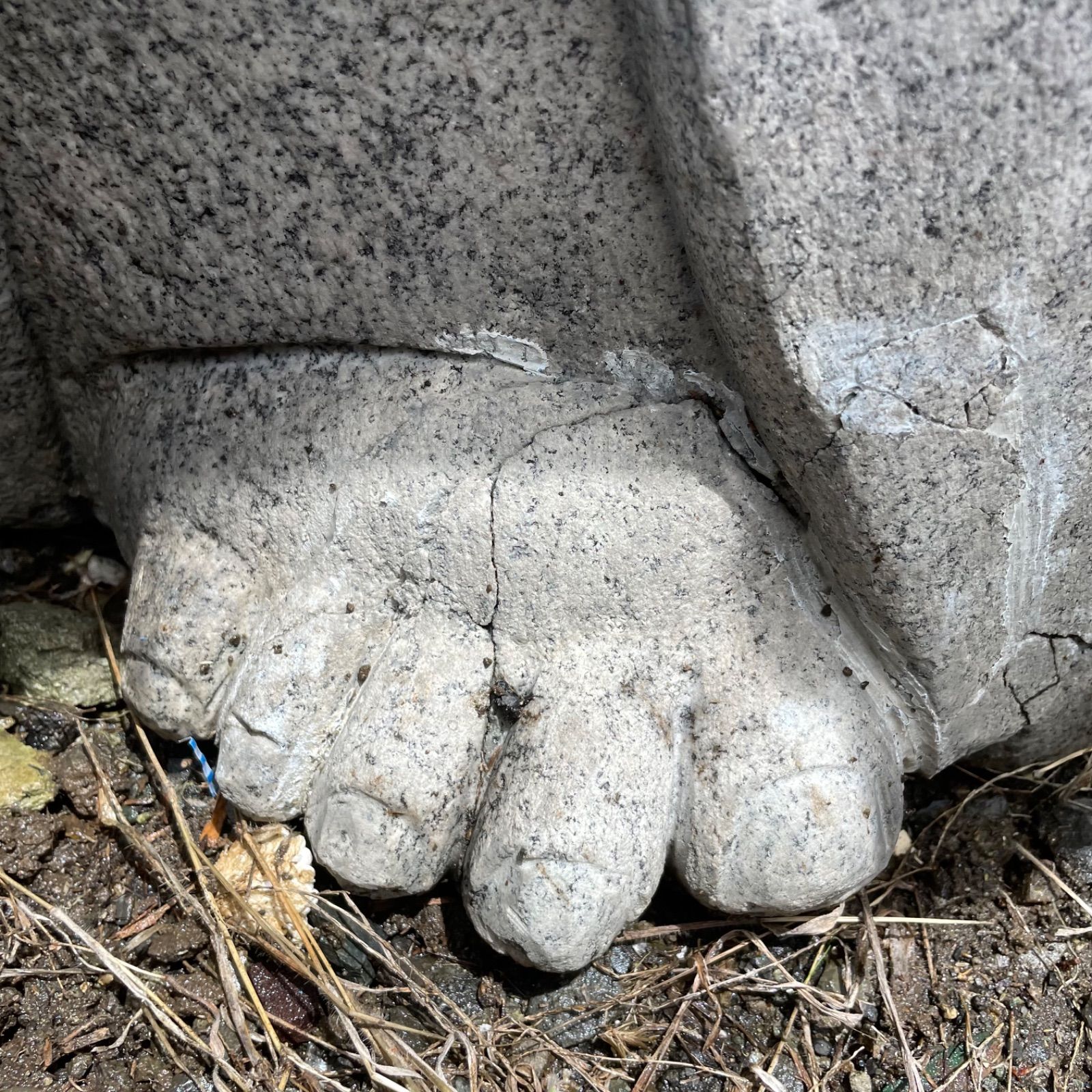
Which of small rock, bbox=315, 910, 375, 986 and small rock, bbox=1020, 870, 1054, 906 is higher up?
small rock, bbox=315, 910, 375, 986

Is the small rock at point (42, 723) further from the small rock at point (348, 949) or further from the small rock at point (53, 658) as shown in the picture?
the small rock at point (348, 949)

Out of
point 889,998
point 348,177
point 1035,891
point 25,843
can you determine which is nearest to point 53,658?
point 25,843

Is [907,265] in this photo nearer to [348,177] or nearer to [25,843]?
[348,177]

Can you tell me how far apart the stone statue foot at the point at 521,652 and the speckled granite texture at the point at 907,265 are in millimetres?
121

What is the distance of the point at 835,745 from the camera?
3.58 feet

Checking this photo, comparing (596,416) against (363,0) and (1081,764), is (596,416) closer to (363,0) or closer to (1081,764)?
(363,0)

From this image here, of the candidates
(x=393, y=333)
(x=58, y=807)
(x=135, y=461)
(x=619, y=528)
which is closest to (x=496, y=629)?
(x=619, y=528)

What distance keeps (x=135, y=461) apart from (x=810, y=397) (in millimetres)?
782

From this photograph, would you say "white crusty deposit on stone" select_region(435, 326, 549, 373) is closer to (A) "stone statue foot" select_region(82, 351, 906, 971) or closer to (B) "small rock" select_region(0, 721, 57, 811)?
(A) "stone statue foot" select_region(82, 351, 906, 971)

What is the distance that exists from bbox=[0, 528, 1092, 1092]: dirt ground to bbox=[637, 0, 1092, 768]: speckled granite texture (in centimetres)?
39

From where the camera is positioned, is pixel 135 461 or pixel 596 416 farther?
pixel 135 461

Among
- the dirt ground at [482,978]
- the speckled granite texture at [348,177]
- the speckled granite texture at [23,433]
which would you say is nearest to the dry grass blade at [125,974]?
the dirt ground at [482,978]

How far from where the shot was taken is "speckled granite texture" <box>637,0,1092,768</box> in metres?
0.78

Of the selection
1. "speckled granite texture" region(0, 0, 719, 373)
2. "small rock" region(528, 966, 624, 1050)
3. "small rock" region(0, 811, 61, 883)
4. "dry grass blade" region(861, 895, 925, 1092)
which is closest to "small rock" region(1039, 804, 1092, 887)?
"dry grass blade" region(861, 895, 925, 1092)
